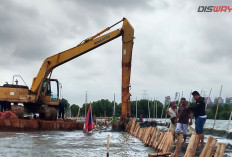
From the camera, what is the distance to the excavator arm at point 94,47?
84.1 feet

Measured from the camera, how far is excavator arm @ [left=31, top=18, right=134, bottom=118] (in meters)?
25.6

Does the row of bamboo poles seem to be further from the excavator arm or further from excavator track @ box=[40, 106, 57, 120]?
excavator track @ box=[40, 106, 57, 120]

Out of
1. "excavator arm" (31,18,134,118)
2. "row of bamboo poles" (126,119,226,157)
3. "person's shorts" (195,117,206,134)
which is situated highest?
"excavator arm" (31,18,134,118)

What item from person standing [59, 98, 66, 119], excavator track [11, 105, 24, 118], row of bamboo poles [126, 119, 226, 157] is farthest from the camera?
person standing [59, 98, 66, 119]

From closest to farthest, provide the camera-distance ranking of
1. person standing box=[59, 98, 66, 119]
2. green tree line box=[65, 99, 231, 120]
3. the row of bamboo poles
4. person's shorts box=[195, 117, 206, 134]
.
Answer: the row of bamboo poles < person's shorts box=[195, 117, 206, 134] < person standing box=[59, 98, 66, 119] < green tree line box=[65, 99, 231, 120]

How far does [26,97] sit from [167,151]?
58.2 feet

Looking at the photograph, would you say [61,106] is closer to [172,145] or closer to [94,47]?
[94,47]

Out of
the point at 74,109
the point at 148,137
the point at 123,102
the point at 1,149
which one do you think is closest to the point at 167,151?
the point at 148,137

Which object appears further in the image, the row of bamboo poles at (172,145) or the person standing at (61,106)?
the person standing at (61,106)

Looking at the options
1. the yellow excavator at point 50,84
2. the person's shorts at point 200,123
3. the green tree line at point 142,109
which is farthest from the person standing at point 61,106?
the green tree line at point 142,109

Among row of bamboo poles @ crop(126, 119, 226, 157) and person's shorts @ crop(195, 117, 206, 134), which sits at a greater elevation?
person's shorts @ crop(195, 117, 206, 134)

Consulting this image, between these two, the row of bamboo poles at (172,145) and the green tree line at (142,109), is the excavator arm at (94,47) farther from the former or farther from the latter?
the green tree line at (142,109)

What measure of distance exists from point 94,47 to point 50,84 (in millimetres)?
4969

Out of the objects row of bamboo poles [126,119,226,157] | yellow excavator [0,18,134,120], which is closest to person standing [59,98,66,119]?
yellow excavator [0,18,134,120]
